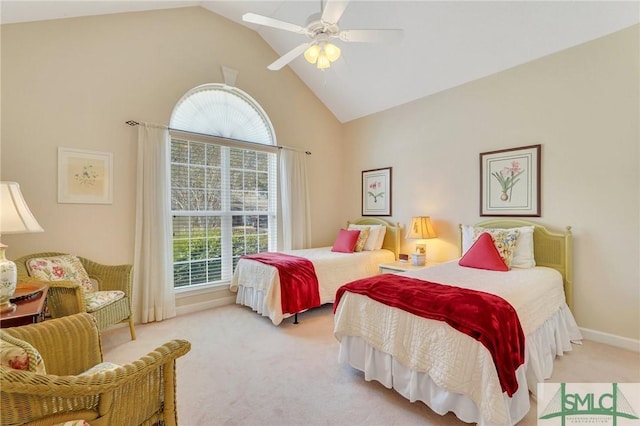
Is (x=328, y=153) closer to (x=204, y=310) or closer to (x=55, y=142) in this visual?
(x=204, y=310)

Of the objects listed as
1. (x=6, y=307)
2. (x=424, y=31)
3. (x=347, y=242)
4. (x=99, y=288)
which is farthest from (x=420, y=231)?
(x=6, y=307)

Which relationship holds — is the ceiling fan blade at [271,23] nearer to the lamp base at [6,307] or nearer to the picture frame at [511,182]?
the lamp base at [6,307]

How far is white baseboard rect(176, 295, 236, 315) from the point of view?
3.72 meters

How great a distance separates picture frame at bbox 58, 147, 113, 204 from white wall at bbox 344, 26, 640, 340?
404cm

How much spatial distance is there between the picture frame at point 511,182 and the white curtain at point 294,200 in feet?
8.34

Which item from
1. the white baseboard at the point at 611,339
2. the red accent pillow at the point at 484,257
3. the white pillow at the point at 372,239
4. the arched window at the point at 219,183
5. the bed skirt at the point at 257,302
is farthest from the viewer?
the white pillow at the point at 372,239

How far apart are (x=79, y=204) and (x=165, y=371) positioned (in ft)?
8.52

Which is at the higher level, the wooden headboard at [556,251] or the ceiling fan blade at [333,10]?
the ceiling fan blade at [333,10]

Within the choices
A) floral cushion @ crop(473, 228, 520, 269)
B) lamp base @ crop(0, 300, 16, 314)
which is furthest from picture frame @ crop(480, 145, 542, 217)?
lamp base @ crop(0, 300, 16, 314)

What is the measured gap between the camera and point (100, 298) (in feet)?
8.74

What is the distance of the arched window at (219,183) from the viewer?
381 centimetres

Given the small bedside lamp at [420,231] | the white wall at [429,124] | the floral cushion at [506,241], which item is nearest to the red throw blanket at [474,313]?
the floral cushion at [506,241]

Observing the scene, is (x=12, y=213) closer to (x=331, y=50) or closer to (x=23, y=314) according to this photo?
(x=23, y=314)

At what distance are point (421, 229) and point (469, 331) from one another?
2.39 meters
